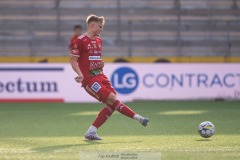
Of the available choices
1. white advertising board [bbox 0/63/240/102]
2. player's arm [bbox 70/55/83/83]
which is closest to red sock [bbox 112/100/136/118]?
player's arm [bbox 70/55/83/83]

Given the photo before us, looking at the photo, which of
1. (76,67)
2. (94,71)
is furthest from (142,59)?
(76,67)

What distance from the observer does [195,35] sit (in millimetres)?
22938

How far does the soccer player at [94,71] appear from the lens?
10102 mm

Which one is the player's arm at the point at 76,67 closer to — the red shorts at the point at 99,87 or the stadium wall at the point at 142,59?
the red shorts at the point at 99,87

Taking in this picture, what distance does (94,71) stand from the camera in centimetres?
1023

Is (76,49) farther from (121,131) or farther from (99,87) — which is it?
(121,131)

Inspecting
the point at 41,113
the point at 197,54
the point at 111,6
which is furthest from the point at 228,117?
the point at 111,6

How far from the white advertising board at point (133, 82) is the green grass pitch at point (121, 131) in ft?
3.30

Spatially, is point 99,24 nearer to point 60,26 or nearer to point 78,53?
point 78,53

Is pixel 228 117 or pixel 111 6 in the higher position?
pixel 111 6

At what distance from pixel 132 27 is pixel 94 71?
12.6m

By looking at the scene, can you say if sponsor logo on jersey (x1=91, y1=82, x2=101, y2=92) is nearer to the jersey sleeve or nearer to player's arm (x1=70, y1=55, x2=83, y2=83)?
player's arm (x1=70, y1=55, x2=83, y2=83)

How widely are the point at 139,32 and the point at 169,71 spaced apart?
390 cm

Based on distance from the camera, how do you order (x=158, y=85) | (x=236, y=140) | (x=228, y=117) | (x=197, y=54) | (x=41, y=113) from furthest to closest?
(x=197, y=54) → (x=158, y=85) → (x=41, y=113) → (x=228, y=117) → (x=236, y=140)
